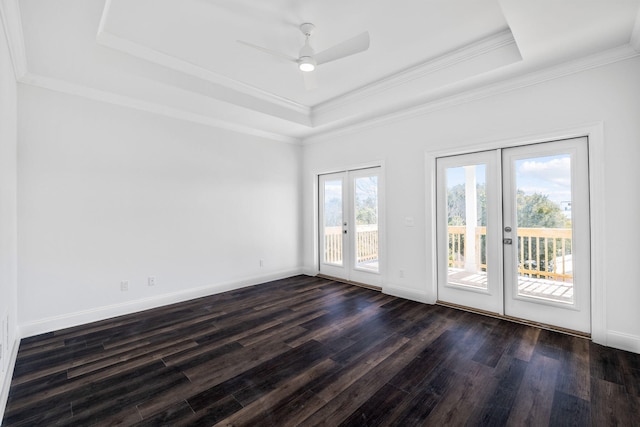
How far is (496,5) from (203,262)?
4.69 meters

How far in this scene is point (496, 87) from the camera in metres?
3.47

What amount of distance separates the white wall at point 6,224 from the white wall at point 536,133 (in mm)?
4162

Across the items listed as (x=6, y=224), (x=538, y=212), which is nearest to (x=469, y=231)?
(x=538, y=212)

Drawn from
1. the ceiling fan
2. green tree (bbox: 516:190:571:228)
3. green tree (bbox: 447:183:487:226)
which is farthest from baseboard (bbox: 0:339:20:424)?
green tree (bbox: 516:190:571:228)

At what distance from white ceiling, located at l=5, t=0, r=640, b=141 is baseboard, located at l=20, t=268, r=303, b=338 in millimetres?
2602

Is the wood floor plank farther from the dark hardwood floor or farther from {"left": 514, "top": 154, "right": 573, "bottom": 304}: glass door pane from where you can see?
{"left": 514, "top": 154, "right": 573, "bottom": 304}: glass door pane

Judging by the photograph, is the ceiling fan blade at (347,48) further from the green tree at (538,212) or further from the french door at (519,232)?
the green tree at (538,212)

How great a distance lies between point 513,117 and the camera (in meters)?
3.39

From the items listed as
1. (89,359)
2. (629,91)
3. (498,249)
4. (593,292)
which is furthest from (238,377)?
(629,91)

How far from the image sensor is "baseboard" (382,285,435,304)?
13.6 ft

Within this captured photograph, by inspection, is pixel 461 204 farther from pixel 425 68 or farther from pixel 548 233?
pixel 425 68

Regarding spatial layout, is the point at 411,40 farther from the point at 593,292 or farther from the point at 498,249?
the point at 593,292

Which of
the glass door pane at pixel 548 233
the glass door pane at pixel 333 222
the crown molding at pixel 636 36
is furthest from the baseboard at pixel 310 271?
the crown molding at pixel 636 36

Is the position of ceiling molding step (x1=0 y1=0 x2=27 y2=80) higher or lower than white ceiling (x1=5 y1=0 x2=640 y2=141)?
lower
